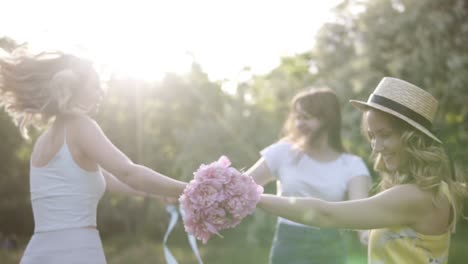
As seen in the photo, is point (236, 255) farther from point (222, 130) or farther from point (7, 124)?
point (7, 124)

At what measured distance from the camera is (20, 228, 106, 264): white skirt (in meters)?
3.88

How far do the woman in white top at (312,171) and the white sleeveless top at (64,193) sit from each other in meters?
2.04

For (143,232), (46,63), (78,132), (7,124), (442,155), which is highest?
(46,63)

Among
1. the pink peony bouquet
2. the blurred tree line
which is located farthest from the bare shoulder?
the blurred tree line

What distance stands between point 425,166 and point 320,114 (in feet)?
7.58

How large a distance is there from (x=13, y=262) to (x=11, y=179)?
886cm

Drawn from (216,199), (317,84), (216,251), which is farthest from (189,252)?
(216,199)

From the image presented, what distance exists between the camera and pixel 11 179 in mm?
24156

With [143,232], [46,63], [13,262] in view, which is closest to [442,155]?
[46,63]

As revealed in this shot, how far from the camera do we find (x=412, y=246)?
11.6 ft

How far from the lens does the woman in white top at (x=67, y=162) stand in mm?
3889

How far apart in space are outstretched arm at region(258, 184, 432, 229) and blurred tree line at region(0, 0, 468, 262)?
52.2 feet

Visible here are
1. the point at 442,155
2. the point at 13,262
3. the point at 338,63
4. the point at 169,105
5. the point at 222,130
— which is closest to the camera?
the point at 442,155

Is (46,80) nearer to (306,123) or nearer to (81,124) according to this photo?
(81,124)
